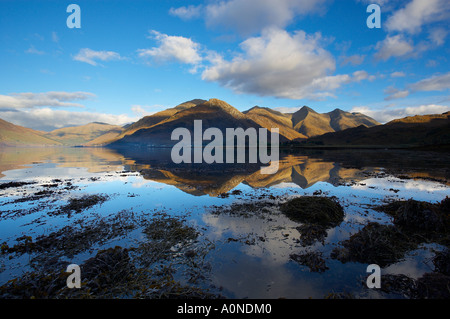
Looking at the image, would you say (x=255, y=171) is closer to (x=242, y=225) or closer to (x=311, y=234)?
(x=242, y=225)

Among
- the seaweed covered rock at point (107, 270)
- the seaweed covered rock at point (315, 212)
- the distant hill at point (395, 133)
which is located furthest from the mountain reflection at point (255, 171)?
the distant hill at point (395, 133)

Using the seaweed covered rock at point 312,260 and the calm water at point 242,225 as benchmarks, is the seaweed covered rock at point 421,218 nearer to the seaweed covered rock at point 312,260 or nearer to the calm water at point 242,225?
the calm water at point 242,225

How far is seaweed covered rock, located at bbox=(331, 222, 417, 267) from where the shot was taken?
7777 mm

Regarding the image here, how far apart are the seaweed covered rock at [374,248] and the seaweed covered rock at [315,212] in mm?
2542

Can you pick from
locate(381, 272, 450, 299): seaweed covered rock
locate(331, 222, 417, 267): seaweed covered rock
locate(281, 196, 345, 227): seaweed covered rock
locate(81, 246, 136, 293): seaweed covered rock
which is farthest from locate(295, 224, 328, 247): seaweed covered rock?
locate(81, 246, 136, 293): seaweed covered rock

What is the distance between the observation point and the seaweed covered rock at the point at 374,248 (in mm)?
7777

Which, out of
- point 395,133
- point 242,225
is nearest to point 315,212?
point 242,225

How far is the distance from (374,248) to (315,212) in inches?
158

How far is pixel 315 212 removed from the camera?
1200 centimetres

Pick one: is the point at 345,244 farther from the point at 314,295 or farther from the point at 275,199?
the point at 275,199

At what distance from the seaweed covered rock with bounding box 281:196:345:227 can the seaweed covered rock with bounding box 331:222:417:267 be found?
2.54 metres

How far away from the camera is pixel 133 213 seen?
1305 centimetres

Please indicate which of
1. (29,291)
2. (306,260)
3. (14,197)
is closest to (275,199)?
(306,260)
